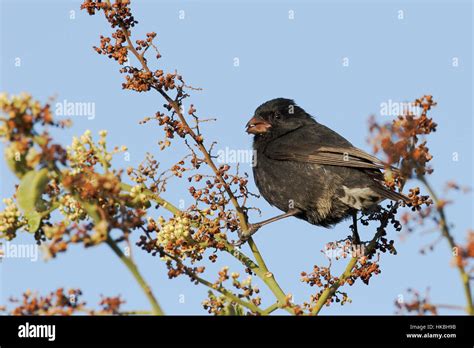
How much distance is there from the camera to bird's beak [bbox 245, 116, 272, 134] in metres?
7.46

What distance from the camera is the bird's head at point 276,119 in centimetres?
749

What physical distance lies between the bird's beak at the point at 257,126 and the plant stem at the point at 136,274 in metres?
5.92

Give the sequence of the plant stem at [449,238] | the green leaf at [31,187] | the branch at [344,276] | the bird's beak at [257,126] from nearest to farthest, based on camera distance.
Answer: the plant stem at [449,238] → the green leaf at [31,187] → the branch at [344,276] → the bird's beak at [257,126]

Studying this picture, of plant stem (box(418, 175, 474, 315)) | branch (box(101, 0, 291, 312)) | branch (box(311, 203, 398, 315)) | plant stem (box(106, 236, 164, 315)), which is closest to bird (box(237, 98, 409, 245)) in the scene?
branch (box(311, 203, 398, 315))

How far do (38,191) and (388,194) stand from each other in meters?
4.29

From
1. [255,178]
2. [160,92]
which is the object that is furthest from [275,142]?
[160,92]

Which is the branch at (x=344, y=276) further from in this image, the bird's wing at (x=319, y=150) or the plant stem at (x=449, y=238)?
the bird's wing at (x=319, y=150)

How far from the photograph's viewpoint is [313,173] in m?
6.65

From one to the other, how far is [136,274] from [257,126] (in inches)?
236

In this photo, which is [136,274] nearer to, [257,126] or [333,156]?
[333,156]

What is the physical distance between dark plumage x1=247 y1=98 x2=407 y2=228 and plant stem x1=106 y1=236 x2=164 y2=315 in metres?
4.48

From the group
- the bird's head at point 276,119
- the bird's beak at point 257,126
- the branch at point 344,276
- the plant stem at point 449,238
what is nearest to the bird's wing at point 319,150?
the bird's head at point 276,119

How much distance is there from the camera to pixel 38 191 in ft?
5.55
